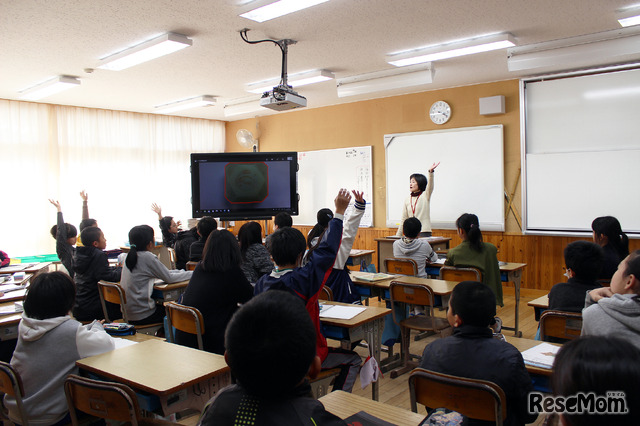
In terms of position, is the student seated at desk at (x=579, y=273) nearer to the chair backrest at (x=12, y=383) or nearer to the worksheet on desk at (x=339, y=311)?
the worksheet on desk at (x=339, y=311)

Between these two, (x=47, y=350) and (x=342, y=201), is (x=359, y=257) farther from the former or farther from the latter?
(x=47, y=350)

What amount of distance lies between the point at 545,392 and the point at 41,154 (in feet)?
25.8

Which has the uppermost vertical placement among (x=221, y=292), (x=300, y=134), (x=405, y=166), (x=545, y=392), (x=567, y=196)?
(x=300, y=134)

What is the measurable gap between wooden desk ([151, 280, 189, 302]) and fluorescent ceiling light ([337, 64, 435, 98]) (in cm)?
372

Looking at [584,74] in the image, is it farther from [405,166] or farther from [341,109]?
[341,109]

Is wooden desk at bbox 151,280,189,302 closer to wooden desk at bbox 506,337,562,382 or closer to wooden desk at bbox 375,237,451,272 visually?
wooden desk at bbox 375,237,451,272

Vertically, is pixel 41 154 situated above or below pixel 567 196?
above

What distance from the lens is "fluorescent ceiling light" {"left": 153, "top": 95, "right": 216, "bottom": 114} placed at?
748cm

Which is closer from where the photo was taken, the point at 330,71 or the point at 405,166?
the point at 330,71

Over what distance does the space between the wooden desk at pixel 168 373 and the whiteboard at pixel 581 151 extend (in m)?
5.22

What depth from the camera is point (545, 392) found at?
198 cm

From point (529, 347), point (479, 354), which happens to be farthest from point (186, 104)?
point (479, 354)

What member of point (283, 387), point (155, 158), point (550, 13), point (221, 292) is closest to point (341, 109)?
point (155, 158)

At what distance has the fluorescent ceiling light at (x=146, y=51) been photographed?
14.6 feet
